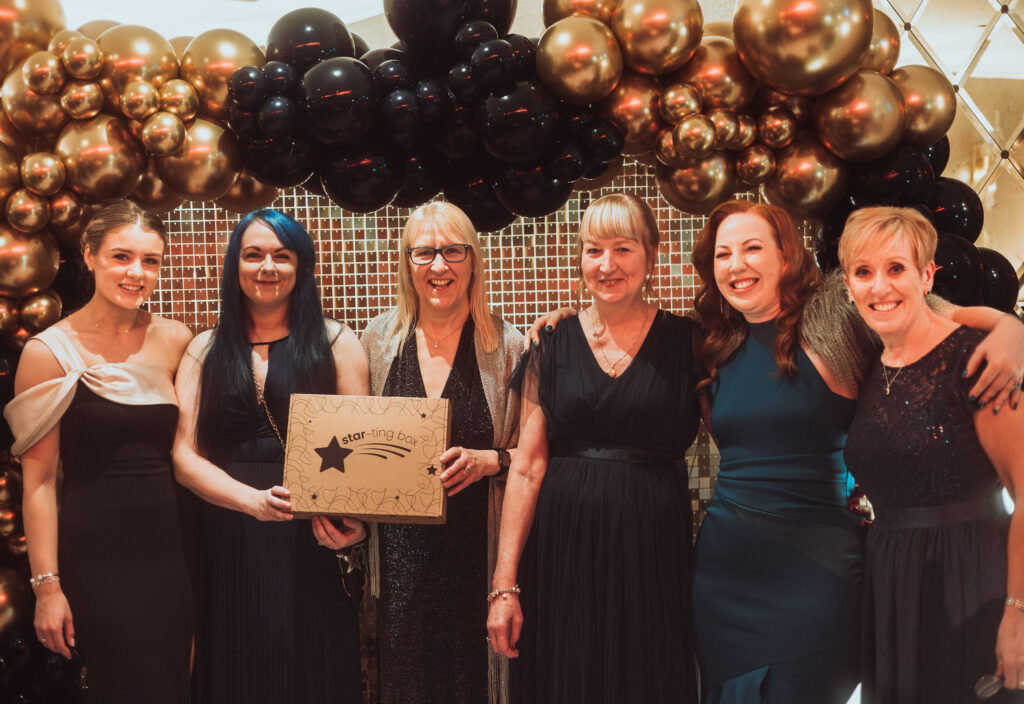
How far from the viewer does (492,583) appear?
2.59 meters

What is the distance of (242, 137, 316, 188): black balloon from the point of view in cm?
264

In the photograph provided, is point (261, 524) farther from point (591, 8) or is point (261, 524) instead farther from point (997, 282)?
point (997, 282)

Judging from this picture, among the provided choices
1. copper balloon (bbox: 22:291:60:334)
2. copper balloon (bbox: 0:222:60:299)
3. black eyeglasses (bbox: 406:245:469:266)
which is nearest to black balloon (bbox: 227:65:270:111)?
black eyeglasses (bbox: 406:245:469:266)

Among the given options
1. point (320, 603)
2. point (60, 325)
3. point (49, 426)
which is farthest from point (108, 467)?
point (320, 603)

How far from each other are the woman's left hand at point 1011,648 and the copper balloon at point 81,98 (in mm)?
2986

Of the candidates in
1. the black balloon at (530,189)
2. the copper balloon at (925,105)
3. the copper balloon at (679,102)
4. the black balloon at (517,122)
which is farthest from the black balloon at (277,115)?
the copper balloon at (925,105)

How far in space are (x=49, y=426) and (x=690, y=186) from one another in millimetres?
2164

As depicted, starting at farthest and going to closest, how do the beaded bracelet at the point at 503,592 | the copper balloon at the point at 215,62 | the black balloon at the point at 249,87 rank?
1. the copper balloon at the point at 215,62
2. the black balloon at the point at 249,87
3. the beaded bracelet at the point at 503,592

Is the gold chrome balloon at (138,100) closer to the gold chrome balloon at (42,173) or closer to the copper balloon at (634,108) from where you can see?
the gold chrome balloon at (42,173)

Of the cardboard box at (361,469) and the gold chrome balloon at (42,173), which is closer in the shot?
the cardboard box at (361,469)

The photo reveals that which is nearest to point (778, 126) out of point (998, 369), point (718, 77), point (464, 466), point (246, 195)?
point (718, 77)

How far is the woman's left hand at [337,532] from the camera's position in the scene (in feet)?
8.00

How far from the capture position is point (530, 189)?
106 inches

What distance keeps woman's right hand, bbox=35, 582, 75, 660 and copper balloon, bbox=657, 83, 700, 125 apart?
2.42 m
